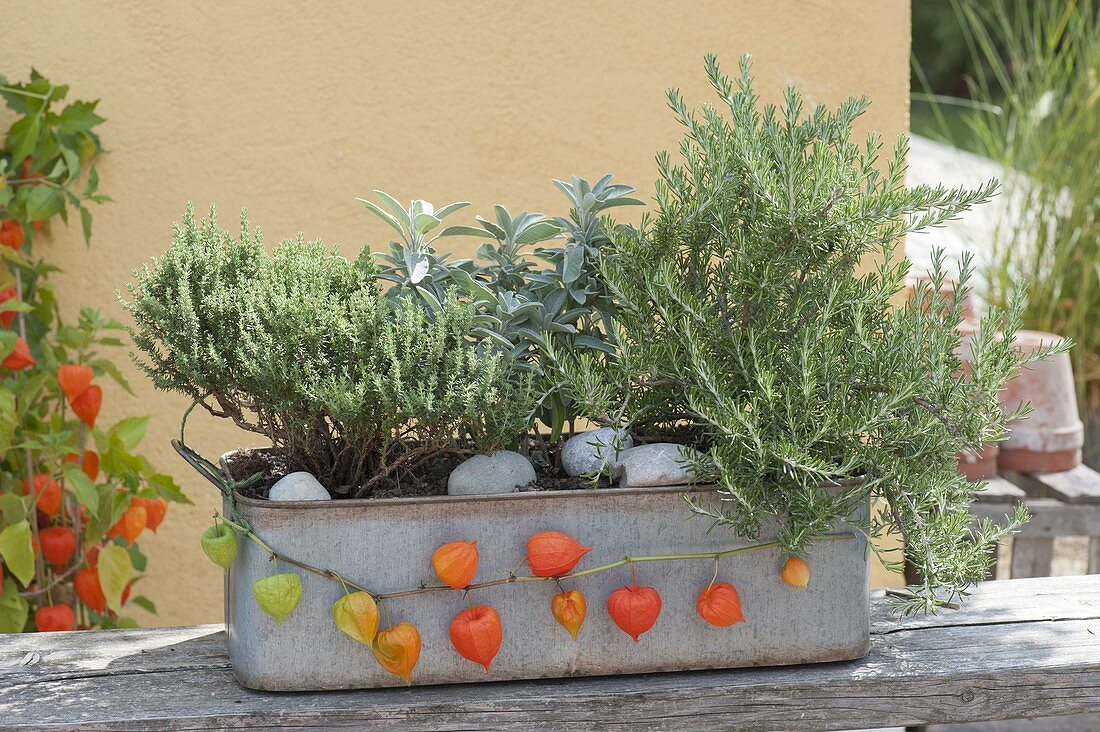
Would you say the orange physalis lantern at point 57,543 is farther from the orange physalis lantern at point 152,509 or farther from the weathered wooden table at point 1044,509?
the weathered wooden table at point 1044,509

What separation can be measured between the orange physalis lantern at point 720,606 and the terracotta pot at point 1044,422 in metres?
1.30

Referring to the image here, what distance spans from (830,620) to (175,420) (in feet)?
3.72

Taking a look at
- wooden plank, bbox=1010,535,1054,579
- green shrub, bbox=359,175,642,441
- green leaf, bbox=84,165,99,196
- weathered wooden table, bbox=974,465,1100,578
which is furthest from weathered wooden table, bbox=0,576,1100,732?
wooden plank, bbox=1010,535,1054,579

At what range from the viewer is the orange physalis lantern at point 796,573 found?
92 cm

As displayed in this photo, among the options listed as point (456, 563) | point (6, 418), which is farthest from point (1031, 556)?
point (6, 418)

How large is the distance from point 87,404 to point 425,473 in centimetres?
65

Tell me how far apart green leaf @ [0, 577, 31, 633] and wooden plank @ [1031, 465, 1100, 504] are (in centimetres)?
174

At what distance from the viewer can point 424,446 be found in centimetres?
91

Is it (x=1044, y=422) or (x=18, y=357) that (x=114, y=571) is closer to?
(x=18, y=357)

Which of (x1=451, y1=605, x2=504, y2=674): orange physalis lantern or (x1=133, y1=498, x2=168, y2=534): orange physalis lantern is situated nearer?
(x1=451, y1=605, x2=504, y2=674): orange physalis lantern

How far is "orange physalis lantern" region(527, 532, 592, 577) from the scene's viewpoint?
2.88 feet

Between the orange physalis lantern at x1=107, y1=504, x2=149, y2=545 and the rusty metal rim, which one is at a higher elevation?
the rusty metal rim

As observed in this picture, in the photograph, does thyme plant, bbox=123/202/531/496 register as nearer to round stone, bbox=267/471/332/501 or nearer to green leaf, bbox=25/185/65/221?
round stone, bbox=267/471/332/501

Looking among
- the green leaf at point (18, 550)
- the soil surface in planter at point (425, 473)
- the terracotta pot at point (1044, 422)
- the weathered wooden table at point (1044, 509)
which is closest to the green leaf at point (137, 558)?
the green leaf at point (18, 550)
